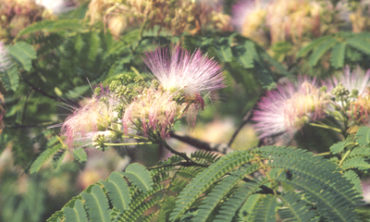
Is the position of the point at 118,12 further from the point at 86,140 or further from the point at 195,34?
the point at 86,140

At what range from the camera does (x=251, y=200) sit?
1.60m

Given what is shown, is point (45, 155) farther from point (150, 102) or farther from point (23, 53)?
point (150, 102)

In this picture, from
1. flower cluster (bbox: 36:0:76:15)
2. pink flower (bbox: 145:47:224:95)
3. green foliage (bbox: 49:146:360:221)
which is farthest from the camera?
flower cluster (bbox: 36:0:76:15)

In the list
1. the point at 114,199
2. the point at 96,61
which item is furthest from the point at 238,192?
the point at 96,61

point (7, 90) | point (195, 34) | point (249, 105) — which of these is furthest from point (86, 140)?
point (249, 105)

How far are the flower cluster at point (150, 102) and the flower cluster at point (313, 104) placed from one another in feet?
2.48

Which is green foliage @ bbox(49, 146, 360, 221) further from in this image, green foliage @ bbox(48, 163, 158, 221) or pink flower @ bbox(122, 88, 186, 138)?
pink flower @ bbox(122, 88, 186, 138)

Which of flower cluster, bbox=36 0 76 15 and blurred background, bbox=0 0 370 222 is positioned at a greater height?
flower cluster, bbox=36 0 76 15

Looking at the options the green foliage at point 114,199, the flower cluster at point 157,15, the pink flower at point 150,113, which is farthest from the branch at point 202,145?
the green foliage at point 114,199

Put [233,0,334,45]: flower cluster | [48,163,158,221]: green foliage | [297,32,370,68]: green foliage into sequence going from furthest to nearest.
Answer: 1. [233,0,334,45]: flower cluster
2. [297,32,370,68]: green foliage
3. [48,163,158,221]: green foliage

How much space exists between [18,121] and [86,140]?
1.10 metres

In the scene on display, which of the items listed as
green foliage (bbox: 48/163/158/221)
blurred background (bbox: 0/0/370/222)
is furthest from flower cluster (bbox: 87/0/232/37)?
green foliage (bbox: 48/163/158/221)

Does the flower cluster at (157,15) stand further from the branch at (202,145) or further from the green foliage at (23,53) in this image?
the branch at (202,145)

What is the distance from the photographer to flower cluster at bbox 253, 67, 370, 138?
247 cm
